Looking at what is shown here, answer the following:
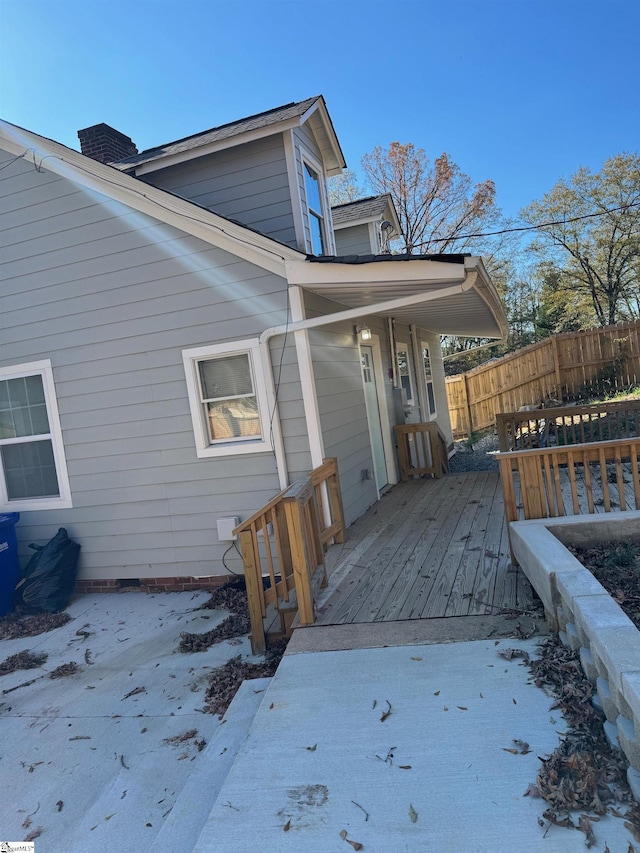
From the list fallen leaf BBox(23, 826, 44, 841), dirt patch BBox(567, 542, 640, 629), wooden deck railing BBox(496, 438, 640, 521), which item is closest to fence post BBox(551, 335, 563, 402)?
wooden deck railing BBox(496, 438, 640, 521)

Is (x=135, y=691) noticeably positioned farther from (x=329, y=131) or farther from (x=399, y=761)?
(x=329, y=131)

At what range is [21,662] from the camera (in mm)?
4699

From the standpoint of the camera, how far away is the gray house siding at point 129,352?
555cm

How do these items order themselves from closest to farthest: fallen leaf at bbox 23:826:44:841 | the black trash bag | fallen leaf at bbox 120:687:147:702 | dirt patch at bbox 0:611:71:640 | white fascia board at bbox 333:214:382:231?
fallen leaf at bbox 23:826:44:841
fallen leaf at bbox 120:687:147:702
dirt patch at bbox 0:611:71:640
the black trash bag
white fascia board at bbox 333:214:382:231

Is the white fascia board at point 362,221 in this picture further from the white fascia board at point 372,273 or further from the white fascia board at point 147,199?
the white fascia board at point 372,273

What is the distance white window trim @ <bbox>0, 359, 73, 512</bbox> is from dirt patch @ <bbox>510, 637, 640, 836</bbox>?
216 inches

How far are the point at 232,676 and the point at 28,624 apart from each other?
9.70ft

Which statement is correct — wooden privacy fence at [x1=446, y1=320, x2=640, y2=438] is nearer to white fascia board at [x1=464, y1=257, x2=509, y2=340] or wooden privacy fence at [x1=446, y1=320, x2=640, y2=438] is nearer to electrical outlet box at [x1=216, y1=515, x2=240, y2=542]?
white fascia board at [x1=464, y1=257, x2=509, y2=340]

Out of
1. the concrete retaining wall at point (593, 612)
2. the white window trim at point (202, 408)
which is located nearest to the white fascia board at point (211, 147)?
the white window trim at point (202, 408)

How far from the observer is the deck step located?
2.27 m

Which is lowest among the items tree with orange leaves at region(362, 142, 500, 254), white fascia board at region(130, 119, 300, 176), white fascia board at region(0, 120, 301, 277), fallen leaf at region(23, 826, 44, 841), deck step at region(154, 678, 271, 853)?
fallen leaf at region(23, 826, 44, 841)

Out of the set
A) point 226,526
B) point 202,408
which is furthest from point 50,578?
point 202,408

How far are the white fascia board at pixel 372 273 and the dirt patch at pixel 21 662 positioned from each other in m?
3.98

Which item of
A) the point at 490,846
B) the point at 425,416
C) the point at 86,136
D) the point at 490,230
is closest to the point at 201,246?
the point at 86,136
